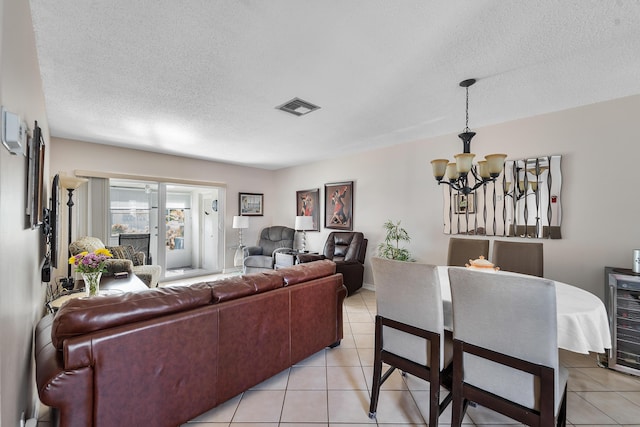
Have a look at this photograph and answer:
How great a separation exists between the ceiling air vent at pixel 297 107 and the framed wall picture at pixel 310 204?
2683mm

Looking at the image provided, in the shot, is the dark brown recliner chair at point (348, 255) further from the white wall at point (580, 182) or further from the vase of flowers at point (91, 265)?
the vase of flowers at point (91, 265)

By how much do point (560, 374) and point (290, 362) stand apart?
67.5 inches

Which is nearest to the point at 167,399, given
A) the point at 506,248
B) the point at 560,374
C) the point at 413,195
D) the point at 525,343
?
the point at 525,343

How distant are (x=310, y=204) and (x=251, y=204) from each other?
1533mm

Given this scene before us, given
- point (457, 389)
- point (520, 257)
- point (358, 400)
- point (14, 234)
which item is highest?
point (14, 234)

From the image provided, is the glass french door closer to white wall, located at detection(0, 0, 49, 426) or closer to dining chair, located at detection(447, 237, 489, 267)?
white wall, located at detection(0, 0, 49, 426)

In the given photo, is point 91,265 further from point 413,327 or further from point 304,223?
point 304,223

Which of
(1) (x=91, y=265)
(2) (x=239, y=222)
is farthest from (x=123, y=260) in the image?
(2) (x=239, y=222)

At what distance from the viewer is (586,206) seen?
280cm

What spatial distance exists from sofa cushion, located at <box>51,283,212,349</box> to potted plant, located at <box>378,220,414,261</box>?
3.08 m

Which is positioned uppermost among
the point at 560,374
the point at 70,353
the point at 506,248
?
the point at 506,248

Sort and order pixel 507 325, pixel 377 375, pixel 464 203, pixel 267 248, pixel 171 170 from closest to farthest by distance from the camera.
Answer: pixel 507 325 → pixel 377 375 → pixel 464 203 → pixel 171 170 → pixel 267 248

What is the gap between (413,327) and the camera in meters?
1.64

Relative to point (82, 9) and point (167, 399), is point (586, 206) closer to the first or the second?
point (167, 399)
